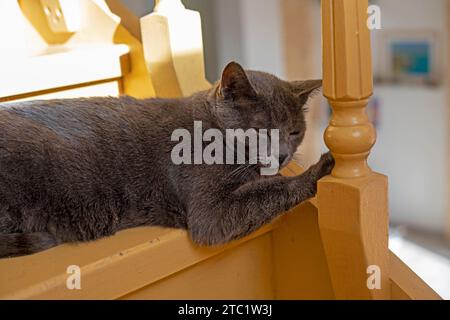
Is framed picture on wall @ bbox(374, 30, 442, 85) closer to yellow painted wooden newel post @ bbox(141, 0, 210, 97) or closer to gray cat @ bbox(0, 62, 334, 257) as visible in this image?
yellow painted wooden newel post @ bbox(141, 0, 210, 97)

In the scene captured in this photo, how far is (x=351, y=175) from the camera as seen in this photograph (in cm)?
83

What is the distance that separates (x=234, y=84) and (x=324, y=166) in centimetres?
20

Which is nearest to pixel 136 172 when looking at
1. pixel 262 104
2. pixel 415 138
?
pixel 262 104

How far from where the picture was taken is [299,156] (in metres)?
1.16

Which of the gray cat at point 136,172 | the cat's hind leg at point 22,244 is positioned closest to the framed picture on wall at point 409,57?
the gray cat at point 136,172

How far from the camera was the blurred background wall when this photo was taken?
2.91 meters

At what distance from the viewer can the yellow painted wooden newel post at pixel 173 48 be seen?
3.93 ft

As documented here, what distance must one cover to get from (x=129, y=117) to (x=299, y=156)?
342mm

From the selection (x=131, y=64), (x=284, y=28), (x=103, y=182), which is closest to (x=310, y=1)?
(x=284, y=28)

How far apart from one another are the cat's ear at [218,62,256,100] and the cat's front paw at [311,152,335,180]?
16cm

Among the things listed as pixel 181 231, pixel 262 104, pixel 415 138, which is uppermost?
pixel 262 104

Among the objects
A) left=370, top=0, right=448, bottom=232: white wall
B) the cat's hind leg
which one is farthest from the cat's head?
left=370, top=0, right=448, bottom=232: white wall

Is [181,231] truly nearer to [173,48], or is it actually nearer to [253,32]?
[173,48]
